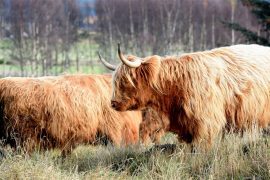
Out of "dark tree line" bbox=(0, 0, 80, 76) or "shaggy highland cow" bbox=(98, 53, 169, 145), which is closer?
"shaggy highland cow" bbox=(98, 53, 169, 145)

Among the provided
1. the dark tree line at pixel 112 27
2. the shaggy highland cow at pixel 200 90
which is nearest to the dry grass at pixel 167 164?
the shaggy highland cow at pixel 200 90

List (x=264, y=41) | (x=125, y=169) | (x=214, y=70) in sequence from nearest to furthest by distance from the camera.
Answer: (x=125, y=169), (x=214, y=70), (x=264, y=41)

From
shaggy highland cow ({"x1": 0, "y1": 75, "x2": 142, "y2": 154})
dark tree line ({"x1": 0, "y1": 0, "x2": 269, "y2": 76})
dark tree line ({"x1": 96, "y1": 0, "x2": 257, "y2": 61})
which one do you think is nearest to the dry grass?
shaggy highland cow ({"x1": 0, "y1": 75, "x2": 142, "y2": 154})

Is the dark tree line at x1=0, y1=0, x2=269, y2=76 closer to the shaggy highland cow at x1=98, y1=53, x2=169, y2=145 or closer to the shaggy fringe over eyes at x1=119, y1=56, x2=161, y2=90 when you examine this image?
the shaggy highland cow at x1=98, y1=53, x2=169, y2=145

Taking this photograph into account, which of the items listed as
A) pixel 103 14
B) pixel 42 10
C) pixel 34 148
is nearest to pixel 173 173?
pixel 34 148

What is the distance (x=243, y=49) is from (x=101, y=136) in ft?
7.03

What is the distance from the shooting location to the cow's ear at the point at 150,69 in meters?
5.12

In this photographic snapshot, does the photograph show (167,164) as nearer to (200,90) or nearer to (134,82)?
(200,90)

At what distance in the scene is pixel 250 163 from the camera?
431 centimetres

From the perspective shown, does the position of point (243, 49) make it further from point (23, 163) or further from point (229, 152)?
point (23, 163)

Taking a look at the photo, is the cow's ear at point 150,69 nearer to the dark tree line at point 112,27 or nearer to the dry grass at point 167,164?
the dry grass at point 167,164

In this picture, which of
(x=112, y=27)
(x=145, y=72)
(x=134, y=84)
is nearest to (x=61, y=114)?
(x=134, y=84)

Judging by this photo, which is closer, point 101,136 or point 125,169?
point 125,169

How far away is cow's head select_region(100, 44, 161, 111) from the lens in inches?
203
